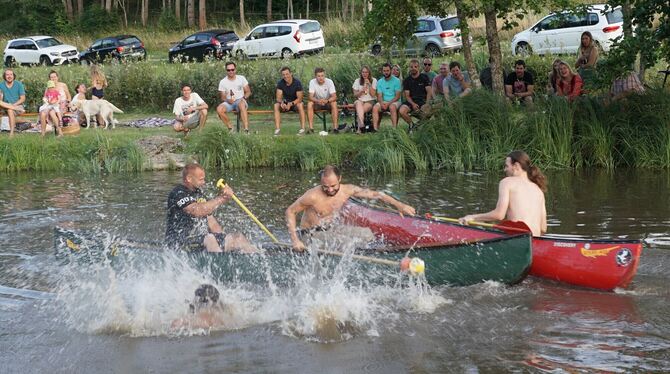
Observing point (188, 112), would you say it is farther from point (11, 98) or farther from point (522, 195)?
point (522, 195)


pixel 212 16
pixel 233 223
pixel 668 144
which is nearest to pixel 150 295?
pixel 233 223

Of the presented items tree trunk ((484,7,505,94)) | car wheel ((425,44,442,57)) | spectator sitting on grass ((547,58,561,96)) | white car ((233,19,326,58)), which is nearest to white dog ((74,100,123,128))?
tree trunk ((484,7,505,94))

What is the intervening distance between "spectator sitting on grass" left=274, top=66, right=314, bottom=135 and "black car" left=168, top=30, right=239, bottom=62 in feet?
54.5

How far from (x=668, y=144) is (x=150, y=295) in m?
9.33

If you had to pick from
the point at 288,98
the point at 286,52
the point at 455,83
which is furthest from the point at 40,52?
the point at 455,83

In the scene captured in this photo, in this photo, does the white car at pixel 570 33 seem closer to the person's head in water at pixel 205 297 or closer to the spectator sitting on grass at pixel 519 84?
the spectator sitting on grass at pixel 519 84

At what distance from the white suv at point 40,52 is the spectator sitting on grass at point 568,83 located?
24770 millimetres

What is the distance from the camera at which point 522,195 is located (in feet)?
32.8

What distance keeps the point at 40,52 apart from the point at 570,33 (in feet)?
69.2

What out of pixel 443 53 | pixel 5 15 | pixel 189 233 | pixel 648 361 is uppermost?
pixel 5 15

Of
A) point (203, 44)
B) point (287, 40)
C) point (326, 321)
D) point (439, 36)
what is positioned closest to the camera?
point (326, 321)

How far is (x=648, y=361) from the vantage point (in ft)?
25.1

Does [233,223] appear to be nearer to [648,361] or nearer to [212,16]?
[648,361]

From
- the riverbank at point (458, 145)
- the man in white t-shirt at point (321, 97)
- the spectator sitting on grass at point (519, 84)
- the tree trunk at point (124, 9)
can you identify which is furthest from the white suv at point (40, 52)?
Result: the spectator sitting on grass at point (519, 84)
